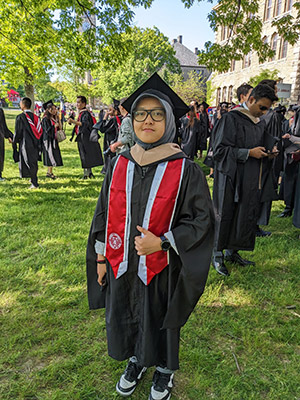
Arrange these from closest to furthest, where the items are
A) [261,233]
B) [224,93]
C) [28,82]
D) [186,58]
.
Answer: [261,233]
[28,82]
[224,93]
[186,58]

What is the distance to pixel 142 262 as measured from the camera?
72.3 inches

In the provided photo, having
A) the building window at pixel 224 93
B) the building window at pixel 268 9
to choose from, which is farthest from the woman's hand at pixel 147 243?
the building window at pixel 224 93

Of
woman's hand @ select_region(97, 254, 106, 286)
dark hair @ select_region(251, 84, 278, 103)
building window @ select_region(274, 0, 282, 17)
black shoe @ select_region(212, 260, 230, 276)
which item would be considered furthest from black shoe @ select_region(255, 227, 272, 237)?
building window @ select_region(274, 0, 282, 17)

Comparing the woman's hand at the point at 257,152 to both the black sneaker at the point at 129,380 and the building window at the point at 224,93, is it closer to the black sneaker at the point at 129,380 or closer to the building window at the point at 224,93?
the black sneaker at the point at 129,380

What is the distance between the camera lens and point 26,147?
740 cm

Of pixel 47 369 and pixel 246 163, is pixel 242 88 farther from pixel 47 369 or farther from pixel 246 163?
pixel 47 369

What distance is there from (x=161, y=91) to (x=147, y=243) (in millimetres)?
916

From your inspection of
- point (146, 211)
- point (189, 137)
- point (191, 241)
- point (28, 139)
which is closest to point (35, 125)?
point (28, 139)

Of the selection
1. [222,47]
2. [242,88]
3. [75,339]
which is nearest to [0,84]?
[222,47]

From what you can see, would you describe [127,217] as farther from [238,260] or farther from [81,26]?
[81,26]

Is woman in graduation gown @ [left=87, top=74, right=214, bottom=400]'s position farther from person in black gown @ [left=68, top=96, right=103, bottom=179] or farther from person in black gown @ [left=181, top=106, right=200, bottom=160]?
person in black gown @ [left=181, top=106, right=200, bottom=160]

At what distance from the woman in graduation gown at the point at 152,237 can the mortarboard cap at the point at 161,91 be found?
12 millimetres

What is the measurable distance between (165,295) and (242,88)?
3.50 m

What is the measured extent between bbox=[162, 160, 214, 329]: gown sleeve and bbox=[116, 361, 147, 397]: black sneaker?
2.02ft
